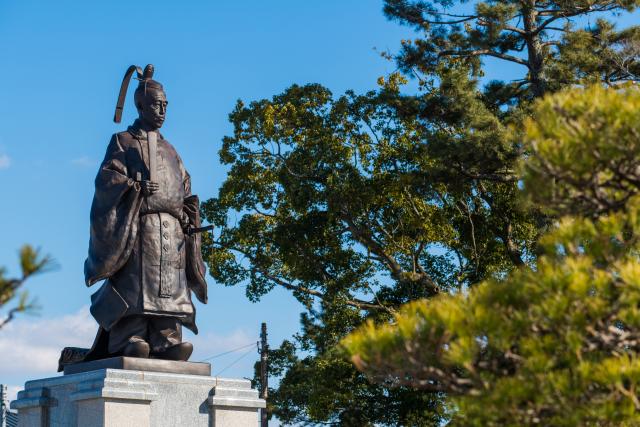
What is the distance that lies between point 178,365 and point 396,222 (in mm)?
10283

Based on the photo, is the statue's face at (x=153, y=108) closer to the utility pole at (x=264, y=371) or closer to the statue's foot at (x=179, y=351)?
the statue's foot at (x=179, y=351)

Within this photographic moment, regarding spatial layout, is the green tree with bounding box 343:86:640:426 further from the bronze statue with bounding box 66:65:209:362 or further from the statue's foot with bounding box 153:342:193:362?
the bronze statue with bounding box 66:65:209:362

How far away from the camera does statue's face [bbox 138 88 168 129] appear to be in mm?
9383

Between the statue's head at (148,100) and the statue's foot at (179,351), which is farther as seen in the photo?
the statue's head at (148,100)

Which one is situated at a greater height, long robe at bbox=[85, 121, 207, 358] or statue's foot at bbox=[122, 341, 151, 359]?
long robe at bbox=[85, 121, 207, 358]

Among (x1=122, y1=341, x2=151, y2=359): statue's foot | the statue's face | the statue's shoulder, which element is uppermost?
the statue's face

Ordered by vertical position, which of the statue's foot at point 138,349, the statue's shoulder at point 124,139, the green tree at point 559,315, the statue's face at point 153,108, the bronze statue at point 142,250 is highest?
the statue's face at point 153,108

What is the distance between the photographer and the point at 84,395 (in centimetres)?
820

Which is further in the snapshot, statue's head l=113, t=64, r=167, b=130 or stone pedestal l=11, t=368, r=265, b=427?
statue's head l=113, t=64, r=167, b=130

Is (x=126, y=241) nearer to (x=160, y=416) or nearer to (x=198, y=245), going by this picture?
(x=198, y=245)

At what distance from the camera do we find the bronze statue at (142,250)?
885 centimetres

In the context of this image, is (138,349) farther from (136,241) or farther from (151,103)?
(151,103)

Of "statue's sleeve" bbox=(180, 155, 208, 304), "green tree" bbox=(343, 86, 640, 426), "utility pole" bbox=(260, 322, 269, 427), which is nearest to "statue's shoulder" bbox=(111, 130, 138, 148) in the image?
"statue's sleeve" bbox=(180, 155, 208, 304)

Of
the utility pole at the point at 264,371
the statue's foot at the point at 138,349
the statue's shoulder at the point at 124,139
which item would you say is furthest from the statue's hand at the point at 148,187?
the utility pole at the point at 264,371
